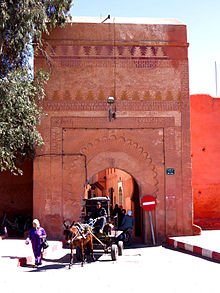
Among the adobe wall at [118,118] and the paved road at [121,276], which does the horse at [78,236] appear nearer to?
the paved road at [121,276]

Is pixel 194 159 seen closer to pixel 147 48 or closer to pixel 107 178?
pixel 147 48

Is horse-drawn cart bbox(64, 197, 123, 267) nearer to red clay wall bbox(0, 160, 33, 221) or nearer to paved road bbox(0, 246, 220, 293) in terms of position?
paved road bbox(0, 246, 220, 293)

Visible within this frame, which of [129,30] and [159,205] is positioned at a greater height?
[129,30]

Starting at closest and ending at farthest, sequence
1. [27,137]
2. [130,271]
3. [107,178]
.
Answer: [130,271], [27,137], [107,178]

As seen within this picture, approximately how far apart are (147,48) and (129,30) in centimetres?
95

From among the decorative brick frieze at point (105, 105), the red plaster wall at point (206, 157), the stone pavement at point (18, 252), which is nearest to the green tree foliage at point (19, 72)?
the decorative brick frieze at point (105, 105)

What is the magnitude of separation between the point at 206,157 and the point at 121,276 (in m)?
12.5

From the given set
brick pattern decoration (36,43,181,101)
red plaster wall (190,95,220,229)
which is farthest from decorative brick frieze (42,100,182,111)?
red plaster wall (190,95,220,229)

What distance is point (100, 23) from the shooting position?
16.3 meters

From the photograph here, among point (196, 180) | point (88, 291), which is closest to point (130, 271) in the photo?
point (88, 291)

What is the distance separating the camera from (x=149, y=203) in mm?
15438

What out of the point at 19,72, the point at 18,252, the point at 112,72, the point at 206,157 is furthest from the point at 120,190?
the point at 18,252

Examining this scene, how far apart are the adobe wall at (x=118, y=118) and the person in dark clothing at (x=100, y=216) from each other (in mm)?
3232

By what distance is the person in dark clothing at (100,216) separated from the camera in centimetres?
1150
